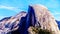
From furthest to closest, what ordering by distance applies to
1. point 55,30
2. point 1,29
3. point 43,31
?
point 1,29 → point 55,30 → point 43,31

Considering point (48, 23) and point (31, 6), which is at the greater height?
point (31, 6)

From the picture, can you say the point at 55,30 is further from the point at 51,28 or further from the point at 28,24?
the point at 28,24

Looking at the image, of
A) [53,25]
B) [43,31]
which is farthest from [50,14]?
[43,31]

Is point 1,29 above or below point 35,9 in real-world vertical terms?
below

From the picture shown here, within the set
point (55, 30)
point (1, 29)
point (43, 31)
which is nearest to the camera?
point (43, 31)

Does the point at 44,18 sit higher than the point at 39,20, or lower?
higher

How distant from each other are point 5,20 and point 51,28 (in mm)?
17061

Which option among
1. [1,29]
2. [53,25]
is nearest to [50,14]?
[53,25]

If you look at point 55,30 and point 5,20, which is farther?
point 5,20

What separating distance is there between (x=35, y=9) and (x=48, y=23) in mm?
2410

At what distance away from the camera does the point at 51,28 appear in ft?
84.5

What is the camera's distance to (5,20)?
136 feet

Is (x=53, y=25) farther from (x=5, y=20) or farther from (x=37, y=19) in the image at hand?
(x=5, y=20)

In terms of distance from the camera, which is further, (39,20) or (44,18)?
(44,18)
